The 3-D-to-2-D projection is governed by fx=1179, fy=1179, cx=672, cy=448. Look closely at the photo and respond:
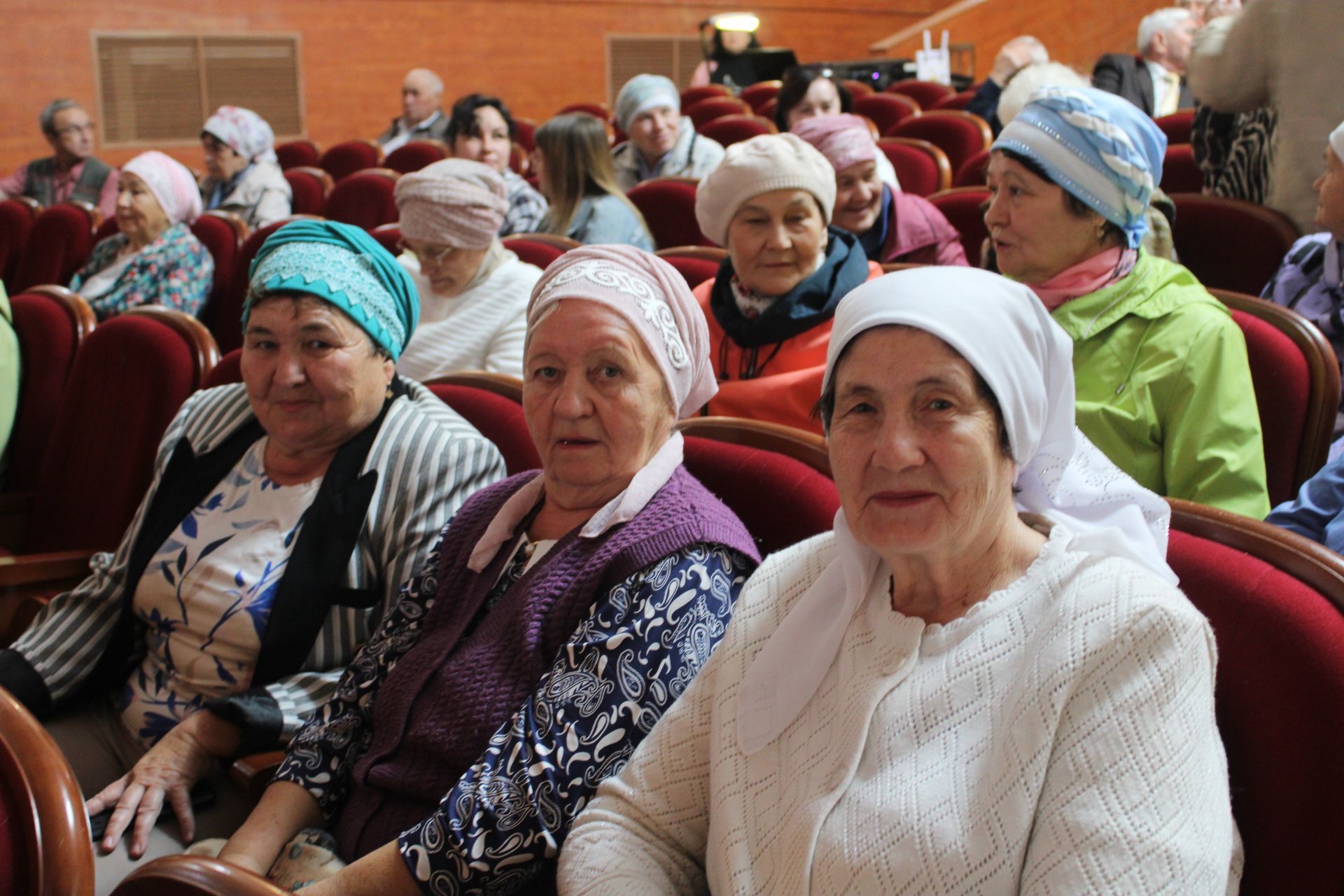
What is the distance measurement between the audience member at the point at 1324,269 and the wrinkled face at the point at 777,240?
3.13 feet

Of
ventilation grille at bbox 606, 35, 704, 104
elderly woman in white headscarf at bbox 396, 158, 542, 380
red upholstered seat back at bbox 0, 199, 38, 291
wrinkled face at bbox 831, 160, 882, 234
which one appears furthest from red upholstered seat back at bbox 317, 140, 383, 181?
wrinkled face at bbox 831, 160, 882, 234

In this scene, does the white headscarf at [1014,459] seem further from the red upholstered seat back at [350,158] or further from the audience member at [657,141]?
the red upholstered seat back at [350,158]

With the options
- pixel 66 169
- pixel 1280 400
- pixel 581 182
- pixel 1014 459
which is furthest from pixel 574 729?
pixel 66 169

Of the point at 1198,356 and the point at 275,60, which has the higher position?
the point at 275,60

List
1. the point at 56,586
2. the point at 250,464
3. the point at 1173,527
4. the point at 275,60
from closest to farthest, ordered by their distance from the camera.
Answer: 1. the point at 1173,527
2. the point at 250,464
3. the point at 56,586
4. the point at 275,60

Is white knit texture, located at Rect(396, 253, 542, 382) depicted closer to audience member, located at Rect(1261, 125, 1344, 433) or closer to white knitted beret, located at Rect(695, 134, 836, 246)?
white knitted beret, located at Rect(695, 134, 836, 246)

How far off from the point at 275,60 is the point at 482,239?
7964mm

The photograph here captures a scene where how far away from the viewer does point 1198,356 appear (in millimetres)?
1873

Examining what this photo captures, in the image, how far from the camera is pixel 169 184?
14.9ft

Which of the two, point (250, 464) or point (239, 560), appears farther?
point (250, 464)

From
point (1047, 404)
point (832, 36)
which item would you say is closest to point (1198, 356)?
point (1047, 404)

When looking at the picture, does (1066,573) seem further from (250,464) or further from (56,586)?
(56,586)

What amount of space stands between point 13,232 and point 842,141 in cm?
453

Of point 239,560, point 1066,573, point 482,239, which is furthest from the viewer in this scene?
point 482,239
